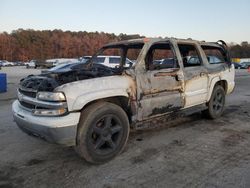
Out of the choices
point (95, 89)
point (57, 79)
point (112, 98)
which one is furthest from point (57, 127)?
point (112, 98)

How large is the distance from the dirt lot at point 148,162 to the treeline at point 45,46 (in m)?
93.3

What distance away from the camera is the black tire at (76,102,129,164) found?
163 inches

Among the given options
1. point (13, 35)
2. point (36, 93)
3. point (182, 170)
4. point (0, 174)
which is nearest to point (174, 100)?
point (182, 170)

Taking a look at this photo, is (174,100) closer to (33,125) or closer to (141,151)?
(141,151)

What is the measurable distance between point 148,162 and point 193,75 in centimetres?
231

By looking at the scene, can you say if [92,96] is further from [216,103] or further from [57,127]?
[216,103]

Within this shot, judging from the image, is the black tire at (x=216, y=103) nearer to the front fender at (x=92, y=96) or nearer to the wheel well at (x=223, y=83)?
the wheel well at (x=223, y=83)

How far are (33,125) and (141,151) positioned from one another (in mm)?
1787

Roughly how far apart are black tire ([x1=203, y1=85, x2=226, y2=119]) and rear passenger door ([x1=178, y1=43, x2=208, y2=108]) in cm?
46

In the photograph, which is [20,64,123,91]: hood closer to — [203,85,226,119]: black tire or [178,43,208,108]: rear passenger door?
[178,43,208,108]: rear passenger door

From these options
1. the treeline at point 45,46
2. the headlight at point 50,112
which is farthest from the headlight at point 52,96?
the treeline at point 45,46

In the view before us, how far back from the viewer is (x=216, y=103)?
701cm

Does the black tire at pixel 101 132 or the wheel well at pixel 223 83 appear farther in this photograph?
the wheel well at pixel 223 83

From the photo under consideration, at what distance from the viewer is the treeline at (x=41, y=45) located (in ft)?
323
